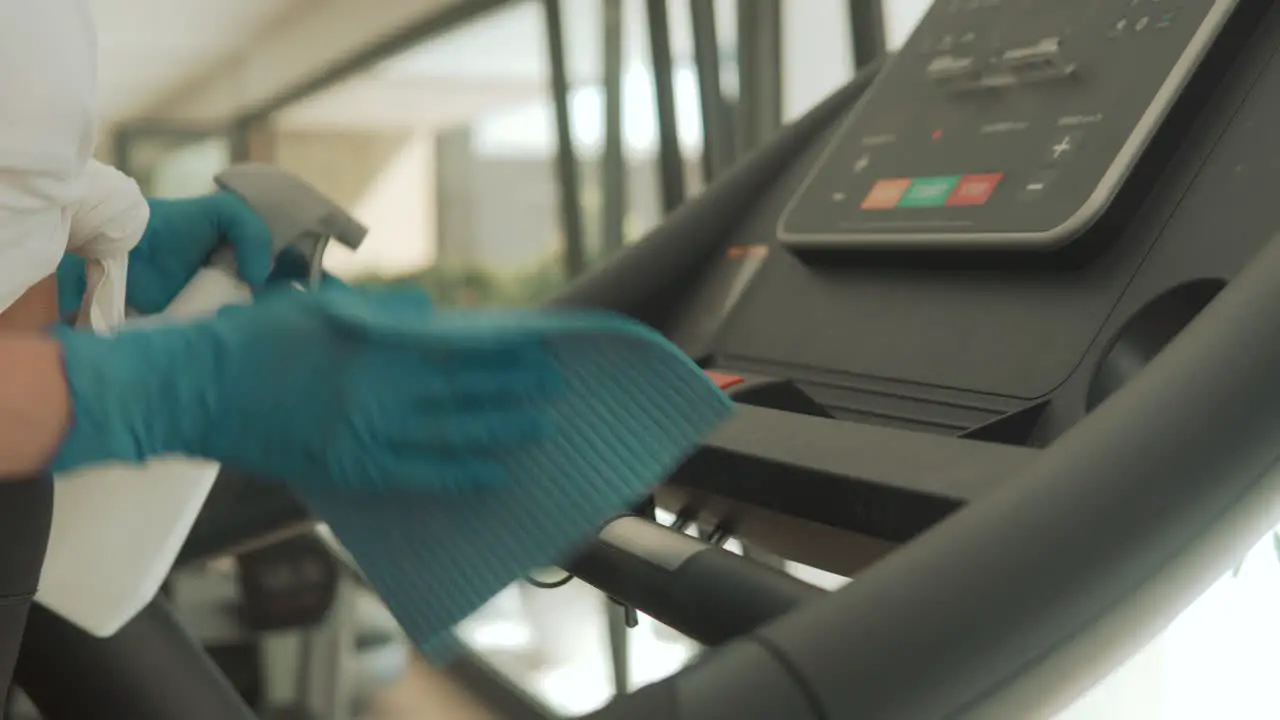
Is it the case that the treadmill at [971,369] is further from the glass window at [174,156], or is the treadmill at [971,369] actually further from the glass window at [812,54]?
the glass window at [174,156]

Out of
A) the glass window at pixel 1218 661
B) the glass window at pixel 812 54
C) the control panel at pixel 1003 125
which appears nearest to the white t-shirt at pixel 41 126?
the control panel at pixel 1003 125

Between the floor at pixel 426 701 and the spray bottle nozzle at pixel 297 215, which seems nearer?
the spray bottle nozzle at pixel 297 215

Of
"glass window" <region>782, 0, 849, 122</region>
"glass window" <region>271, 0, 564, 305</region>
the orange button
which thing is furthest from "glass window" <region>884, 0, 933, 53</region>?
"glass window" <region>271, 0, 564, 305</region>

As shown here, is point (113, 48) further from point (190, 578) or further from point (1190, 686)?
point (1190, 686)

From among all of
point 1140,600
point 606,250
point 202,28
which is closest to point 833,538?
point 1140,600

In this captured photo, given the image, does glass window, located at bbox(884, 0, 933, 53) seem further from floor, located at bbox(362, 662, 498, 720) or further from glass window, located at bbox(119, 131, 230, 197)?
glass window, located at bbox(119, 131, 230, 197)

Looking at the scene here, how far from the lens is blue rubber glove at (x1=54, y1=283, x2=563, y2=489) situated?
537 millimetres

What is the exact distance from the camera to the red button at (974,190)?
0.85 meters

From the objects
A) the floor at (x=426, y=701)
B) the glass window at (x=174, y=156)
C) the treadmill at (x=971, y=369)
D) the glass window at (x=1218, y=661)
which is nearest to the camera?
the treadmill at (x=971, y=369)

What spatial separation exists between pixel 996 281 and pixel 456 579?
440mm

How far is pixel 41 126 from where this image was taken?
63 centimetres

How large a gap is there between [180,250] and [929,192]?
0.56m

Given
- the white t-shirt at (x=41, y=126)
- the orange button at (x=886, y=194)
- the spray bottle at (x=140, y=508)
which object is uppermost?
the white t-shirt at (x=41, y=126)

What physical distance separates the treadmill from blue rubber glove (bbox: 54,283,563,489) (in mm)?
131
